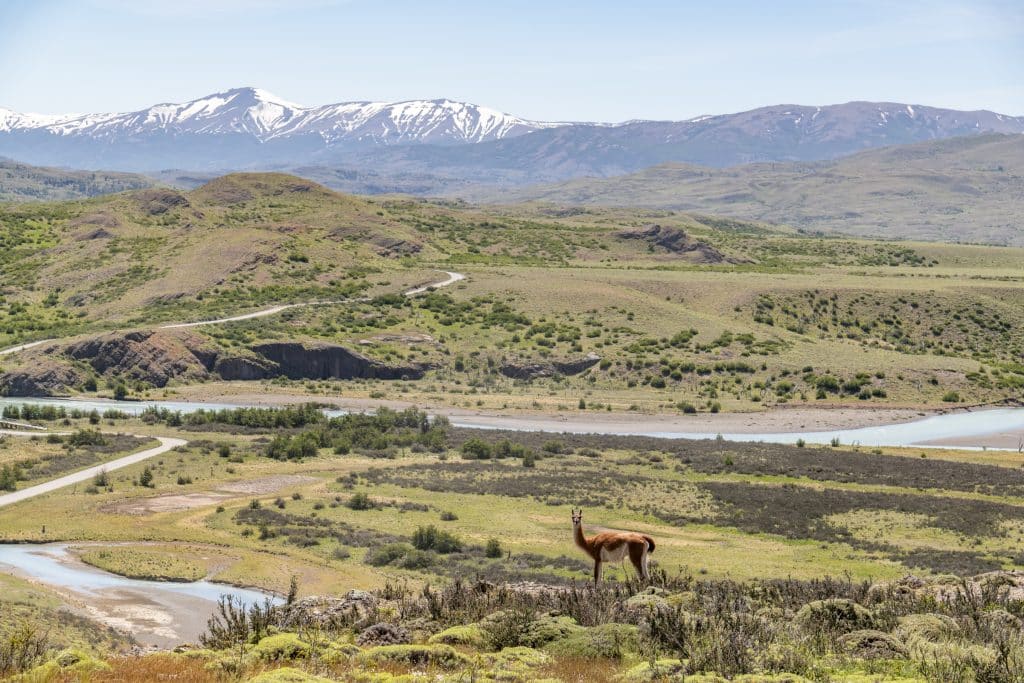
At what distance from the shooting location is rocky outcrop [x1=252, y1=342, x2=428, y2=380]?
87.6 m

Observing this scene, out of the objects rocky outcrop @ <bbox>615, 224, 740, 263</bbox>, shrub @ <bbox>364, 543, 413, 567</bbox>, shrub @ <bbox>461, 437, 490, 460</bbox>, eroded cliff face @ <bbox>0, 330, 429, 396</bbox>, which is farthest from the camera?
rocky outcrop @ <bbox>615, 224, 740, 263</bbox>

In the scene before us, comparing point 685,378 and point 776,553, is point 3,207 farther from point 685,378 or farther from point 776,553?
point 776,553

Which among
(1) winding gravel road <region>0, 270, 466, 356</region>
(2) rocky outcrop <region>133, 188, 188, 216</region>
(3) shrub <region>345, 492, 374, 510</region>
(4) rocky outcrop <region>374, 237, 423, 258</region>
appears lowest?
(3) shrub <region>345, 492, 374, 510</region>

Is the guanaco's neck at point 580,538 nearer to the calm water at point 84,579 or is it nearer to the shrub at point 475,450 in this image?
the calm water at point 84,579

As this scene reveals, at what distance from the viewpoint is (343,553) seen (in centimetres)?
3347

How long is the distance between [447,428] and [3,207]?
116127 millimetres

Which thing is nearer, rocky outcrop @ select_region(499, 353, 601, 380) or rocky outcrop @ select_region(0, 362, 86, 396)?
rocky outcrop @ select_region(0, 362, 86, 396)

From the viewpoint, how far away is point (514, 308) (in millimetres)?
104250

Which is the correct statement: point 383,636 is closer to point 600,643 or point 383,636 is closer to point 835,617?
point 600,643

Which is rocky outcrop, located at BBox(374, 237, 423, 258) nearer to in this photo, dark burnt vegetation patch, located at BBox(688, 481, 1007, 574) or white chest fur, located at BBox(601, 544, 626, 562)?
dark burnt vegetation patch, located at BBox(688, 481, 1007, 574)

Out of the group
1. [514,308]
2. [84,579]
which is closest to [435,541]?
[84,579]

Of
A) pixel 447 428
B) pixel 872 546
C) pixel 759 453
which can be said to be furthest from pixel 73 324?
pixel 872 546

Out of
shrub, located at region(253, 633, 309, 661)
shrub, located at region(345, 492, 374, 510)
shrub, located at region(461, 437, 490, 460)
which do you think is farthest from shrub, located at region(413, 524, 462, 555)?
shrub, located at region(461, 437, 490, 460)

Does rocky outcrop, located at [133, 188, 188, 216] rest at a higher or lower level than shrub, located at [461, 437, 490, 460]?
higher
